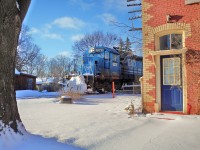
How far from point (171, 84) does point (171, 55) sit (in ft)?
3.44

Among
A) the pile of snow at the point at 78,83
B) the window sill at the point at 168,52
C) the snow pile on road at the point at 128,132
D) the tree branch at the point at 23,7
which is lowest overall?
the snow pile on road at the point at 128,132

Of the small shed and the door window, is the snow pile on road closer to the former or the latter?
the door window

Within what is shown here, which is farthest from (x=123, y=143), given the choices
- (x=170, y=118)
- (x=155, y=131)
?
(x=170, y=118)

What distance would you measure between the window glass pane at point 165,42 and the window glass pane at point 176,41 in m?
0.17

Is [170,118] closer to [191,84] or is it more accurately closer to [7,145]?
[191,84]

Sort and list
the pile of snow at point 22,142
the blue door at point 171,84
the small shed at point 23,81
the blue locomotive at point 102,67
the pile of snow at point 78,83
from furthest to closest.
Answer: the small shed at point 23,81 → the blue locomotive at point 102,67 → the pile of snow at point 78,83 → the blue door at point 171,84 → the pile of snow at point 22,142

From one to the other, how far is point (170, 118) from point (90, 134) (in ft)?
10.7

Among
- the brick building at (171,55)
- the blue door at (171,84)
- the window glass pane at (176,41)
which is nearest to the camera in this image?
the brick building at (171,55)

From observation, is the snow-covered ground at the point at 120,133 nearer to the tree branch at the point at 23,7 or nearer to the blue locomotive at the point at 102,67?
the tree branch at the point at 23,7

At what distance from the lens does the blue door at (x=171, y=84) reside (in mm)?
9008

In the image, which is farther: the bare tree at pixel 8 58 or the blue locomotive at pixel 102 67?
the blue locomotive at pixel 102 67

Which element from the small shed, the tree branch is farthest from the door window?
the small shed

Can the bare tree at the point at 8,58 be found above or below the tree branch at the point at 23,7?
below

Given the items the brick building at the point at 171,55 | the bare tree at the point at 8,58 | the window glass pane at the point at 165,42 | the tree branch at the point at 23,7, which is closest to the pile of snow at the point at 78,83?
the brick building at the point at 171,55
